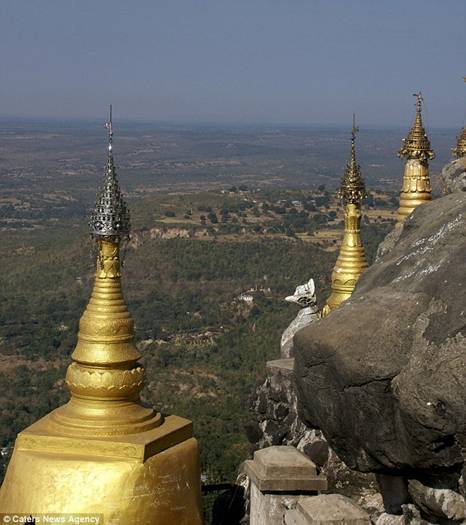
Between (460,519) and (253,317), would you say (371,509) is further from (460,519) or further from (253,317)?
(253,317)

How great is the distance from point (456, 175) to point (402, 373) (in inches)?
122

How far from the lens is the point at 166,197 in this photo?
90.1 meters

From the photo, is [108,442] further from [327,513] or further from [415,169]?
[415,169]

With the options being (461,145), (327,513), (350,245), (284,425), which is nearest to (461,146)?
(461,145)

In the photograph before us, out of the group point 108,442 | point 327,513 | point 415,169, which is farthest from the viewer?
point 415,169

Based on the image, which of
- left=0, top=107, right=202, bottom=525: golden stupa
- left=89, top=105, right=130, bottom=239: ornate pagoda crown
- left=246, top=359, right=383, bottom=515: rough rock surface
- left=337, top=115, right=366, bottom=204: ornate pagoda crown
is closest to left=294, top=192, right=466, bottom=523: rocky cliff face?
left=246, top=359, right=383, bottom=515: rough rock surface

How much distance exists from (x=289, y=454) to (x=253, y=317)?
47.7m

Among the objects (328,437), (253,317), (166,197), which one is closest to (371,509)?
(328,437)

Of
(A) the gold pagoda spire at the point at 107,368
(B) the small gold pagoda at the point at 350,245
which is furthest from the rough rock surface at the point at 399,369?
(B) the small gold pagoda at the point at 350,245

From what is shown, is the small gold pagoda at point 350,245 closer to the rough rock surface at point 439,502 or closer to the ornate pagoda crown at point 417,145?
the ornate pagoda crown at point 417,145

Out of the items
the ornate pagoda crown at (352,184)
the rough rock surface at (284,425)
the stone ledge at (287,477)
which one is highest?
the ornate pagoda crown at (352,184)

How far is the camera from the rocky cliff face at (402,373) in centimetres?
646

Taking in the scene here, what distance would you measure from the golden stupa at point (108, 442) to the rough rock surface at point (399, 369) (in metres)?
2.38

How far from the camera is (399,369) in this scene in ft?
22.1
